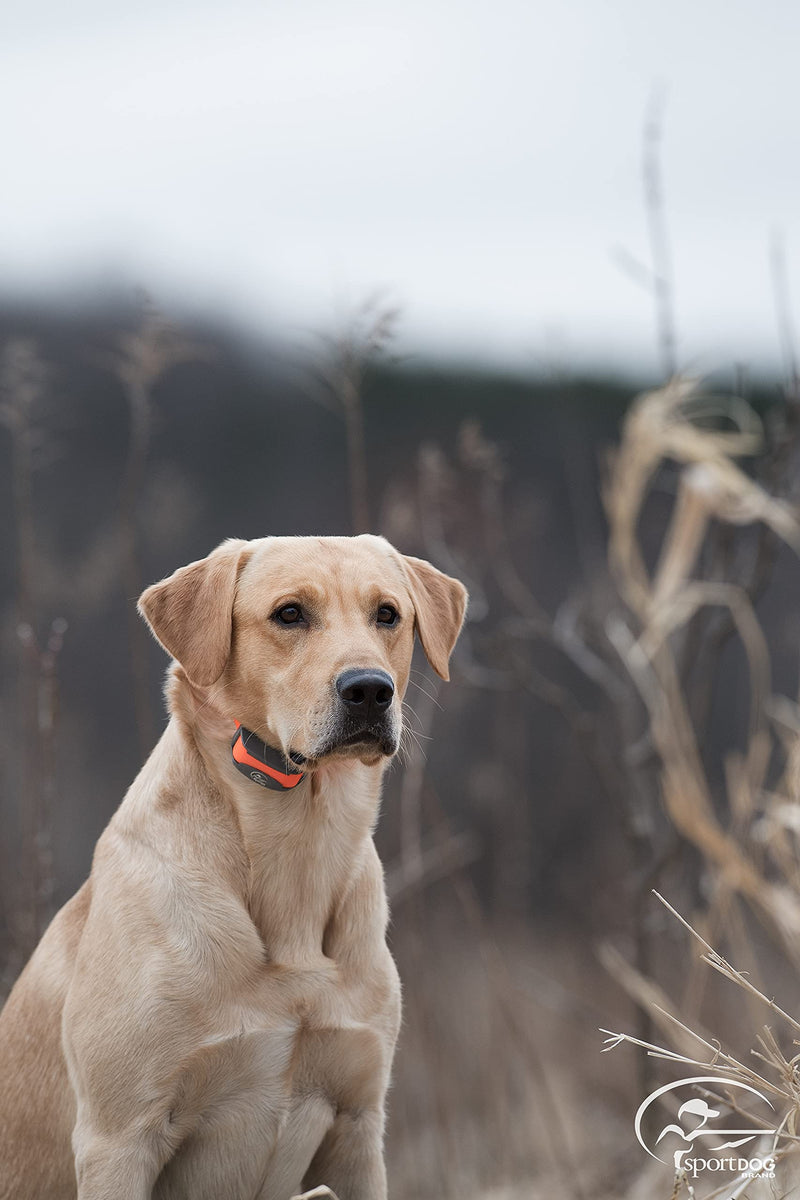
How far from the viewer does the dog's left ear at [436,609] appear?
2.53 meters

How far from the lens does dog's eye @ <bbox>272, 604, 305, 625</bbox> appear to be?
2.30 metres

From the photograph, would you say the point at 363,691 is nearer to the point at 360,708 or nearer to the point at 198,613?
the point at 360,708

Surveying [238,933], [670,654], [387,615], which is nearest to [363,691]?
[387,615]

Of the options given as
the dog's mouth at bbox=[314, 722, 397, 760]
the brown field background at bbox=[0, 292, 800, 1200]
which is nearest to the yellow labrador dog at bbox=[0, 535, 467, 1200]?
the dog's mouth at bbox=[314, 722, 397, 760]

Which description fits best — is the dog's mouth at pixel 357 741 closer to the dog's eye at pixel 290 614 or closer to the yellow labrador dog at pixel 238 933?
the yellow labrador dog at pixel 238 933

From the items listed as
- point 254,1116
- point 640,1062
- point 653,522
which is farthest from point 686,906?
point 653,522

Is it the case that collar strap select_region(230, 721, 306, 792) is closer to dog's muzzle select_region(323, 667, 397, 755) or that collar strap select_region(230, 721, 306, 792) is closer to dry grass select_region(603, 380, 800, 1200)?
dog's muzzle select_region(323, 667, 397, 755)

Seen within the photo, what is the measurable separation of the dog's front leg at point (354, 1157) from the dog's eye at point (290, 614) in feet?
3.12

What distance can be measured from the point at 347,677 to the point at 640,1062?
2.36 metres

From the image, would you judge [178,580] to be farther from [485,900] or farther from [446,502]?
[485,900]

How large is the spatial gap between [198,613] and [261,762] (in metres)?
0.30

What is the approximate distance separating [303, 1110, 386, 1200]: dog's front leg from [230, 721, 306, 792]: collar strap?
66 centimetres

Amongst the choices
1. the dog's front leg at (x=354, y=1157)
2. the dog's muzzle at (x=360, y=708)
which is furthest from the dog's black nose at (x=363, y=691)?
the dog's front leg at (x=354, y=1157)

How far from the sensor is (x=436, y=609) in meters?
2.62
